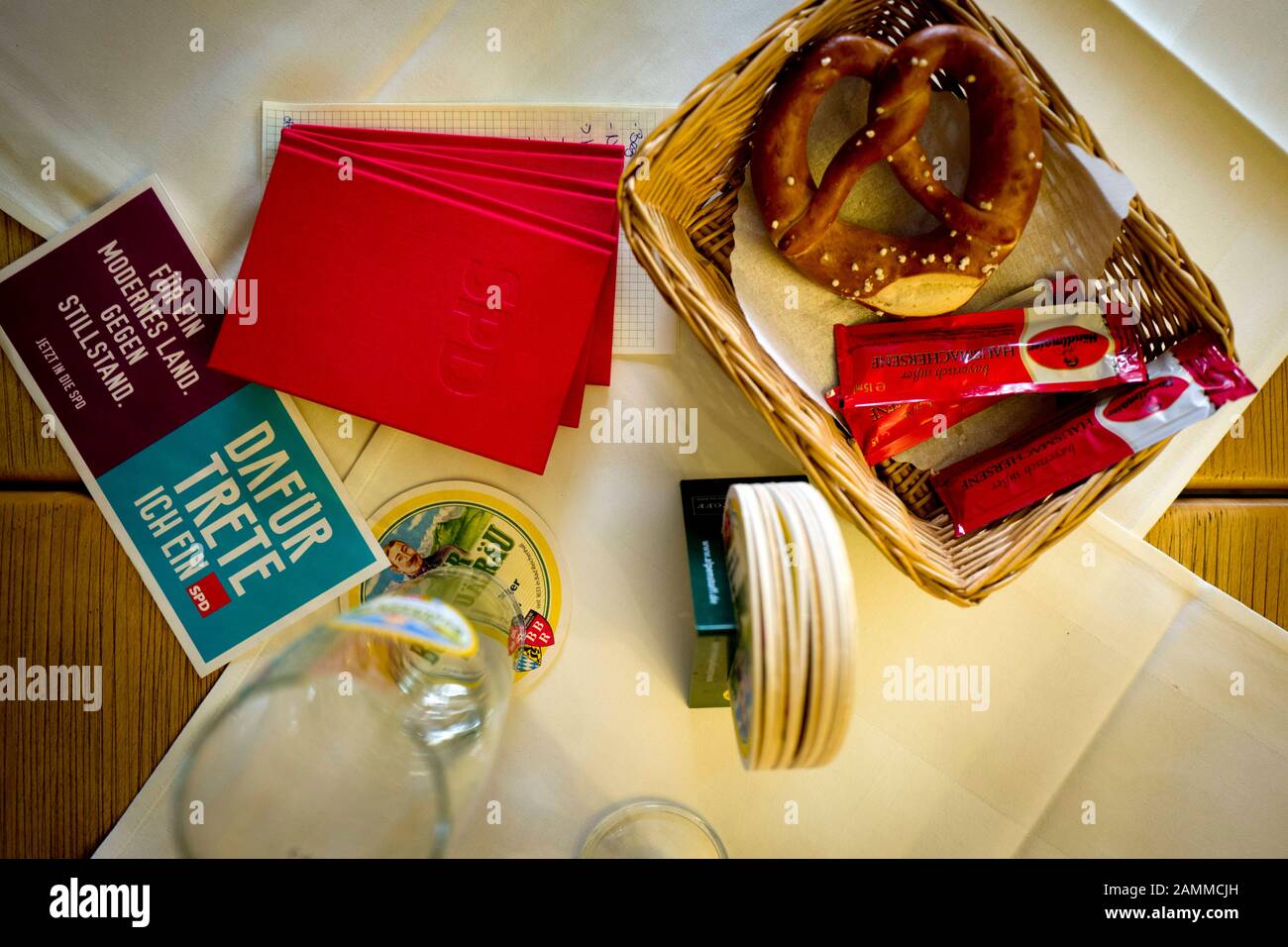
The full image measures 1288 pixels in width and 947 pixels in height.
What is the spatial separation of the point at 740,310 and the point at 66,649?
715 millimetres

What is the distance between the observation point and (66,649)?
32.4 inches

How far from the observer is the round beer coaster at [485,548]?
81 cm

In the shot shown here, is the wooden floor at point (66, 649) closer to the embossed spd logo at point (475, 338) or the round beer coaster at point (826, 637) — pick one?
the embossed spd logo at point (475, 338)

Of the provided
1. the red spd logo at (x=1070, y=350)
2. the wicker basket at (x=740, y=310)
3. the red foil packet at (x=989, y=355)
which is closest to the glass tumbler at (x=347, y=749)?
the wicker basket at (x=740, y=310)

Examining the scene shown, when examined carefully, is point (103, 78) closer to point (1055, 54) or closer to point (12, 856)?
point (12, 856)

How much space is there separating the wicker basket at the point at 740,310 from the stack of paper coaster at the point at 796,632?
0.08 meters

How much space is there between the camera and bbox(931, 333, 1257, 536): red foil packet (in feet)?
2.31

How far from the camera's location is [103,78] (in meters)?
0.82

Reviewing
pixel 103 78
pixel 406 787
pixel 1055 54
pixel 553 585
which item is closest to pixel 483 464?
pixel 553 585

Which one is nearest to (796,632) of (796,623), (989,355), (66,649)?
(796,623)

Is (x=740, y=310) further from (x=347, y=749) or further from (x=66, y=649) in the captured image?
(x=66, y=649)

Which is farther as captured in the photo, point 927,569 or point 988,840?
point 988,840

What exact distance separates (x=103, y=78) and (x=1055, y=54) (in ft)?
3.01

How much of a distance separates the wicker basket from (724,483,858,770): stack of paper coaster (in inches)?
3.3
